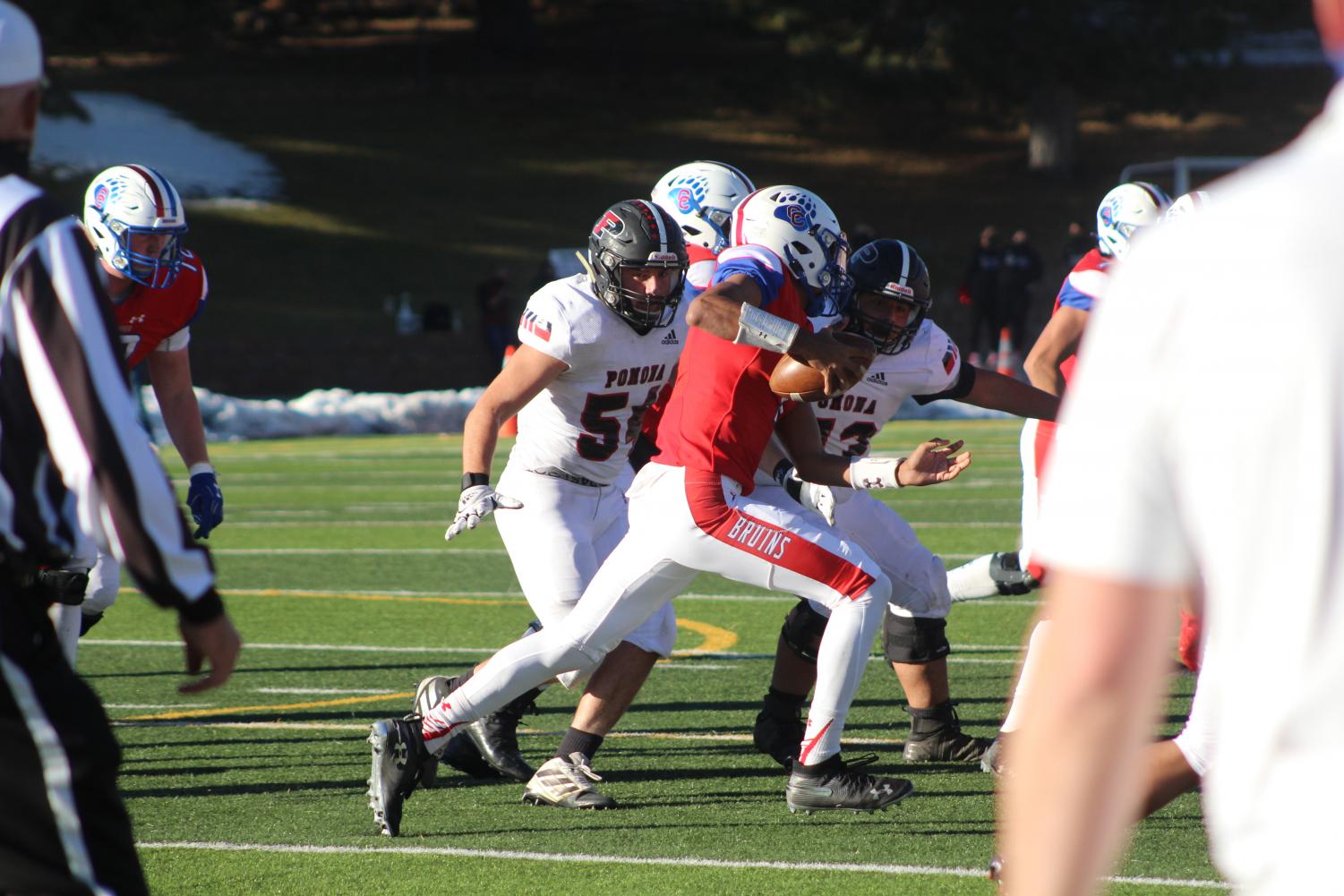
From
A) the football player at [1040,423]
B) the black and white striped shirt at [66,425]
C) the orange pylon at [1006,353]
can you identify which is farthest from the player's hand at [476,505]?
the orange pylon at [1006,353]

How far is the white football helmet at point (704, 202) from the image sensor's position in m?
6.99

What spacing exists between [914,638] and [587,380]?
55.8 inches

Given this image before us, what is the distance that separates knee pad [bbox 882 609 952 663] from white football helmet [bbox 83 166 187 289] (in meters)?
2.73

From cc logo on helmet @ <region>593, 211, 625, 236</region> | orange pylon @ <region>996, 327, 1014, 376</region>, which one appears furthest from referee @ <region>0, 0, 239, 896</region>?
orange pylon @ <region>996, 327, 1014, 376</region>

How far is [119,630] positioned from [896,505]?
6.52m

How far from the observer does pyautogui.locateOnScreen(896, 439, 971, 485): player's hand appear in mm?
4934

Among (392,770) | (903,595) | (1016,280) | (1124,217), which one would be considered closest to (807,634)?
(903,595)

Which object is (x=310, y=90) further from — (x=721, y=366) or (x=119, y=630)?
(x=721, y=366)

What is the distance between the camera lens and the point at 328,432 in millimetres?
20672

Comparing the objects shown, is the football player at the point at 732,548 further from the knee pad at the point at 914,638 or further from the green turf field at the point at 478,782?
the knee pad at the point at 914,638

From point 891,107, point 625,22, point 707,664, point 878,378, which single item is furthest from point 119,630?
point 625,22

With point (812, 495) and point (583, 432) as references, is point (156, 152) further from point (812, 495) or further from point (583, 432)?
point (812, 495)

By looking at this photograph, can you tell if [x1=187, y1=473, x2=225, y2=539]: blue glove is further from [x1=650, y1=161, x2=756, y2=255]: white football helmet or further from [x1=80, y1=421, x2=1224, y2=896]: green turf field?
[x1=650, y1=161, x2=756, y2=255]: white football helmet

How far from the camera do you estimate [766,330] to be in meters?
4.94
